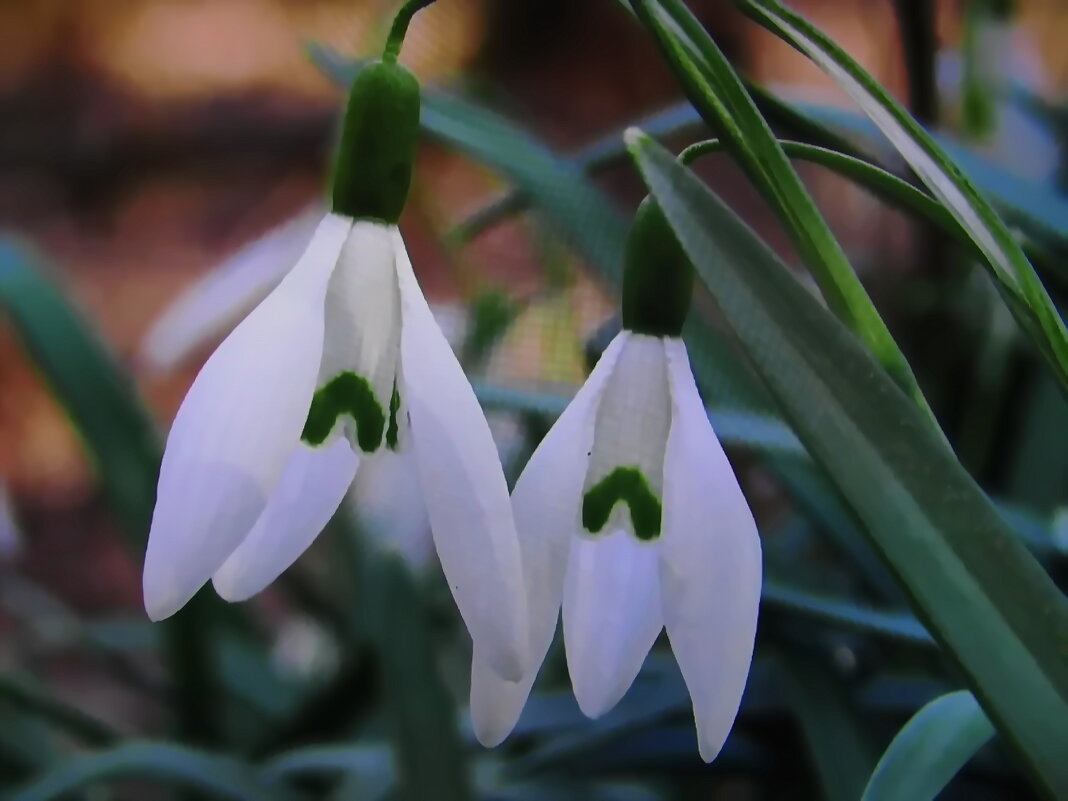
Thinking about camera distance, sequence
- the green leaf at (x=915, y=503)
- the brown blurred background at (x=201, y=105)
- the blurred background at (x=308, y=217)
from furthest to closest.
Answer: the brown blurred background at (x=201, y=105) < the blurred background at (x=308, y=217) < the green leaf at (x=915, y=503)

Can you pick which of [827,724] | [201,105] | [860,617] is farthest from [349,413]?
[201,105]

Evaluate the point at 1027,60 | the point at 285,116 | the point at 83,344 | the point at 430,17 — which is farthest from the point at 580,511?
the point at 285,116

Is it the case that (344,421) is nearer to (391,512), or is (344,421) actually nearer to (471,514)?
(471,514)

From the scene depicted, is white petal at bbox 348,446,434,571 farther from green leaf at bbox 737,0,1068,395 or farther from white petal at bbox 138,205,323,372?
green leaf at bbox 737,0,1068,395

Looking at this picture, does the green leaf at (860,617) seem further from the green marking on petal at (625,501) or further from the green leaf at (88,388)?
the green leaf at (88,388)

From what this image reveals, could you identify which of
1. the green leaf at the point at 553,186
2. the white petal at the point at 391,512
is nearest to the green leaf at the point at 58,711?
the white petal at the point at 391,512
